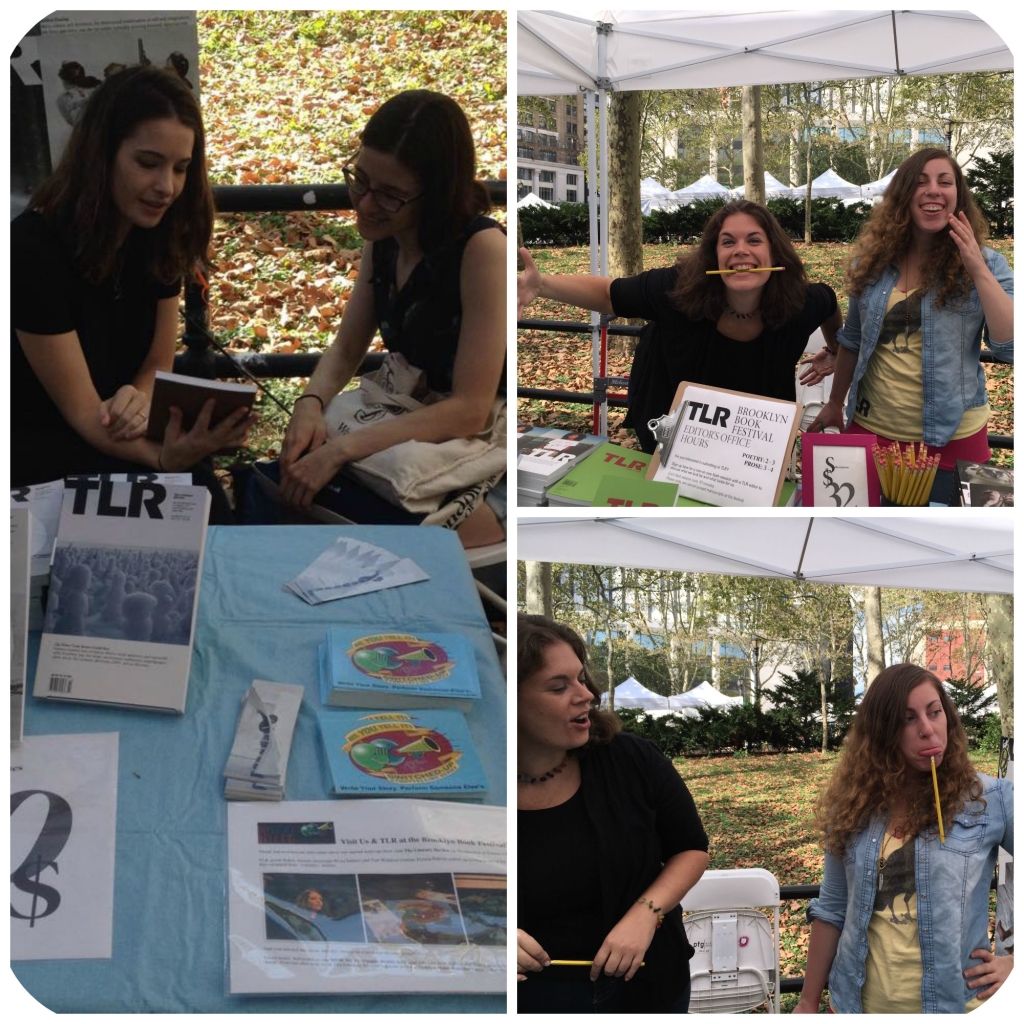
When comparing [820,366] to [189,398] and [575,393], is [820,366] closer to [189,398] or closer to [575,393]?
[189,398]

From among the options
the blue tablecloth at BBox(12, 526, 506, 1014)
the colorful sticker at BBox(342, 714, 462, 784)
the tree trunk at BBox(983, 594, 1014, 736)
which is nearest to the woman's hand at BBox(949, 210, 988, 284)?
the blue tablecloth at BBox(12, 526, 506, 1014)

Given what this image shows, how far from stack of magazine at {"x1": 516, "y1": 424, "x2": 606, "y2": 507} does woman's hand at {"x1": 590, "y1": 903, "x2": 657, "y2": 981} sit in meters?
0.66

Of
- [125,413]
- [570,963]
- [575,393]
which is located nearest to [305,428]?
[125,413]

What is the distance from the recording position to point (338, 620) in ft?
5.46

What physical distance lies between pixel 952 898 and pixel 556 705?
639mm

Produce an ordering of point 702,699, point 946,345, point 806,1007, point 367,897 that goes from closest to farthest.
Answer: point 367,897, point 806,1007, point 946,345, point 702,699

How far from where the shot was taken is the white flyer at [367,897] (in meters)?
1.14

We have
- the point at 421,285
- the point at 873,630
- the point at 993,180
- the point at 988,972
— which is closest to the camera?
the point at 988,972

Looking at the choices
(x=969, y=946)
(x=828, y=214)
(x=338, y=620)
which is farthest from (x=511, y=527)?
(x=828, y=214)

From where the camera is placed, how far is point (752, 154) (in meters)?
3.83

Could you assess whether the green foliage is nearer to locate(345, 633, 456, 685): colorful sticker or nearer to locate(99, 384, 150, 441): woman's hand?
locate(345, 633, 456, 685): colorful sticker

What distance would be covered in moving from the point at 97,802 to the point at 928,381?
4.59 ft

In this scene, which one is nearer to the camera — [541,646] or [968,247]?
[541,646]

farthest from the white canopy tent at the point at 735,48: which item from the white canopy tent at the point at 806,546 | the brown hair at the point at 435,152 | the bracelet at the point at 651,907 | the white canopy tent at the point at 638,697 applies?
the white canopy tent at the point at 638,697
